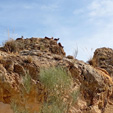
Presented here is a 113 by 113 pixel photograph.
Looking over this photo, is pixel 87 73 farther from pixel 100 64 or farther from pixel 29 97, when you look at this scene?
pixel 100 64

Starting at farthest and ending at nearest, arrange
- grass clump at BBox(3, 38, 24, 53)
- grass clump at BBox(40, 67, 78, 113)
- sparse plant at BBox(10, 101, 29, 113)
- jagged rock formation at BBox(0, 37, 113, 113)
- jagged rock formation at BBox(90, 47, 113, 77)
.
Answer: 1. jagged rock formation at BBox(90, 47, 113, 77)
2. grass clump at BBox(3, 38, 24, 53)
3. jagged rock formation at BBox(0, 37, 113, 113)
4. grass clump at BBox(40, 67, 78, 113)
5. sparse plant at BBox(10, 101, 29, 113)

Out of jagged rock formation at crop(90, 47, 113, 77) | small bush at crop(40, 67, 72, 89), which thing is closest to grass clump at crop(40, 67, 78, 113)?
small bush at crop(40, 67, 72, 89)

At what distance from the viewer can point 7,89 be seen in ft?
26.6

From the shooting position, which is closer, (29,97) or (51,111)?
(51,111)

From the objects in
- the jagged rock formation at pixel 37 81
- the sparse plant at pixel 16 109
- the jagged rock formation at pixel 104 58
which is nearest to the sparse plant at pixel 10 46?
the jagged rock formation at pixel 37 81

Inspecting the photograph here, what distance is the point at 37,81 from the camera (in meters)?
8.59

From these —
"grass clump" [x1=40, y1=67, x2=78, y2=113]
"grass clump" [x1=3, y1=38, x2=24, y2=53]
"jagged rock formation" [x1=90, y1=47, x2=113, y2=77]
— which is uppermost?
"jagged rock formation" [x1=90, y1=47, x2=113, y2=77]

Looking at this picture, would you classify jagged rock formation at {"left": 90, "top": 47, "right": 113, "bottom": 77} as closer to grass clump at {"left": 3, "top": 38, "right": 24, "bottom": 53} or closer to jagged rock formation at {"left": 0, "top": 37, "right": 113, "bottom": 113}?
jagged rock formation at {"left": 0, "top": 37, "right": 113, "bottom": 113}

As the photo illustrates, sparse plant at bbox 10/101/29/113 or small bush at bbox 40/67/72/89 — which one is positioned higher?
small bush at bbox 40/67/72/89

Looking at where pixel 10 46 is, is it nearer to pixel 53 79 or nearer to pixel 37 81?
pixel 37 81

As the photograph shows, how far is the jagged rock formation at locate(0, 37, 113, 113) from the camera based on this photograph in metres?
8.16

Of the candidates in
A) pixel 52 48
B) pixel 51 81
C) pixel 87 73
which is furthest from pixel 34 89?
pixel 52 48

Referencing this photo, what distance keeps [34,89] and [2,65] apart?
4.13ft

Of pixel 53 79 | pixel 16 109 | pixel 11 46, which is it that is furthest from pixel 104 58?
pixel 16 109
